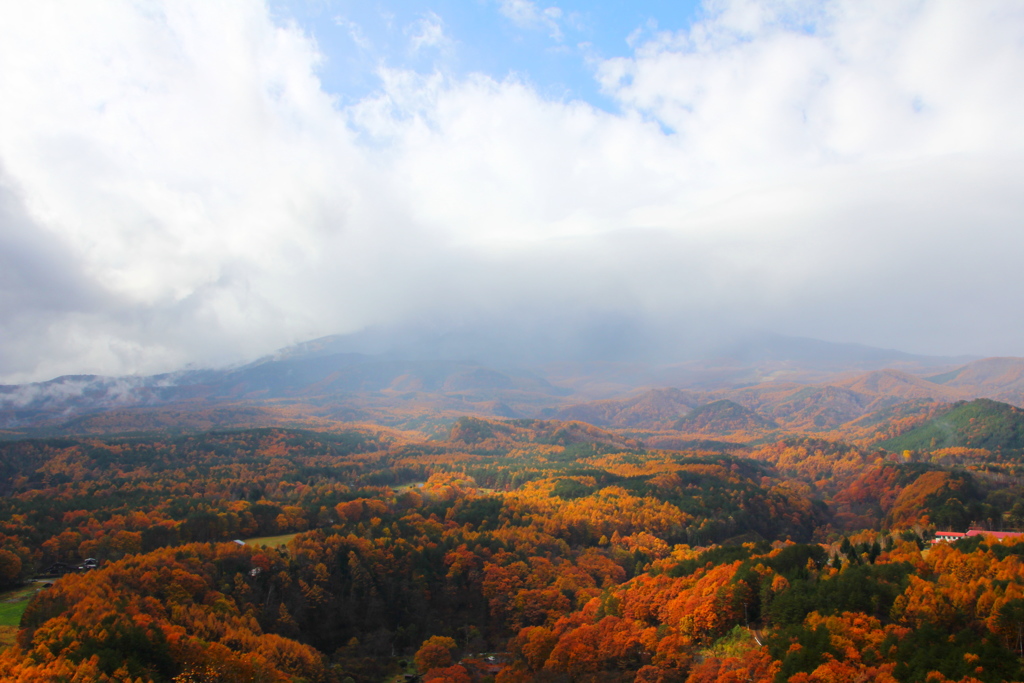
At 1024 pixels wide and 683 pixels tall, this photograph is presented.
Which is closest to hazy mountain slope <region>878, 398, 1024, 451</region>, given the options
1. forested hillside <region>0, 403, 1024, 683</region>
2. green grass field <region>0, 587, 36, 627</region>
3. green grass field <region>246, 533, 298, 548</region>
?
forested hillside <region>0, 403, 1024, 683</region>

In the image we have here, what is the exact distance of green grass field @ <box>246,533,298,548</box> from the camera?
7907 cm

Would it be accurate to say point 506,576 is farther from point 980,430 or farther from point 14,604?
point 980,430

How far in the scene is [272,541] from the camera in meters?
82.3

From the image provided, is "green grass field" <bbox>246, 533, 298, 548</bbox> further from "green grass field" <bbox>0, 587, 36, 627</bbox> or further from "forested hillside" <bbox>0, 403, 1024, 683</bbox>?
"green grass field" <bbox>0, 587, 36, 627</bbox>

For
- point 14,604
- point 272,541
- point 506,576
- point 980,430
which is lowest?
point 980,430

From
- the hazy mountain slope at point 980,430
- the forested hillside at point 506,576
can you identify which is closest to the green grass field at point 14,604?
the forested hillside at point 506,576

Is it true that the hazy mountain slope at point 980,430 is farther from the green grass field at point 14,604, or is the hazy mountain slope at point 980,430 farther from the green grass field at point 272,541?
the green grass field at point 14,604

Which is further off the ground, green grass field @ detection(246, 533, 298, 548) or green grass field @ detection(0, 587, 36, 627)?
green grass field @ detection(0, 587, 36, 627)

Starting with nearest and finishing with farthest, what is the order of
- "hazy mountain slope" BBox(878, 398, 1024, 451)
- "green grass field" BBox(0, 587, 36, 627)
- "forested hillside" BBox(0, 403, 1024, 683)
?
"forested hillside" BBox(0, 403, 1024, 683)
"green grass field" BBox(0, 587, 36, 627)
"hazy mountain slope" BBox(878, 398, 1024, 451)

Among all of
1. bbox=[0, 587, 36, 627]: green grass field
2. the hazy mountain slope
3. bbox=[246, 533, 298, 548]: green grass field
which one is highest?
bbox=[0, 587, 36, 627]: green grass field

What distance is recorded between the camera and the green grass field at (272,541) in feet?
259

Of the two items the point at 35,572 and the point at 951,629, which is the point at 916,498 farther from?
the point at 35,572

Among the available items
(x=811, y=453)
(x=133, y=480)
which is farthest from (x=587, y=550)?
(x=811, y=453)

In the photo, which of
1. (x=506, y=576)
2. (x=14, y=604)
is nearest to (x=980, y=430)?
(x=506, y=576)
